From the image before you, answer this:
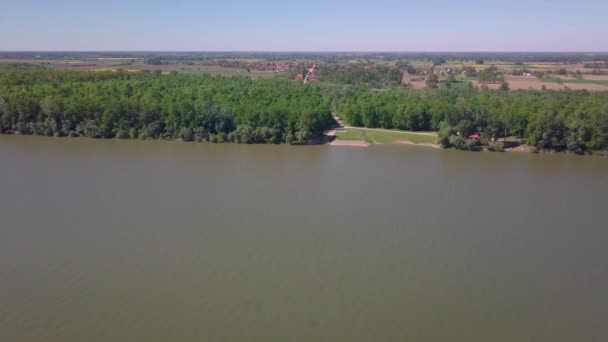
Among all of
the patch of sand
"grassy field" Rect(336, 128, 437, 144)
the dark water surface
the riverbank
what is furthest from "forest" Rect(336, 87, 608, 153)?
the patch of sand

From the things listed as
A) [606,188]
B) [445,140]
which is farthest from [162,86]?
[606,188]

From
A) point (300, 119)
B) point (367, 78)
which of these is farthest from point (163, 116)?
point (367, 78)

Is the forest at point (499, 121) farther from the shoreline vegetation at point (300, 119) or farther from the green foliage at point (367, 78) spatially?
the green foliage at point (367, 78)

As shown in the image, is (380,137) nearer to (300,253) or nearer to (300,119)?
(300,119)

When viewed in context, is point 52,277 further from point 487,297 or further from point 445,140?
point 445,140

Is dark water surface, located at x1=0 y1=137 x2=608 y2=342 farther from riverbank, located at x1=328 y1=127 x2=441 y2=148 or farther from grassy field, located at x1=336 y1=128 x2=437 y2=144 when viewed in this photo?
grassy field, located at x1=336 y1=128 x2=437 y2=144

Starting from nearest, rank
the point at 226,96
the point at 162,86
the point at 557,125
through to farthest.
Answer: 1. the point at 557,125
2. the point at 226,96
3. the point at 162,86
